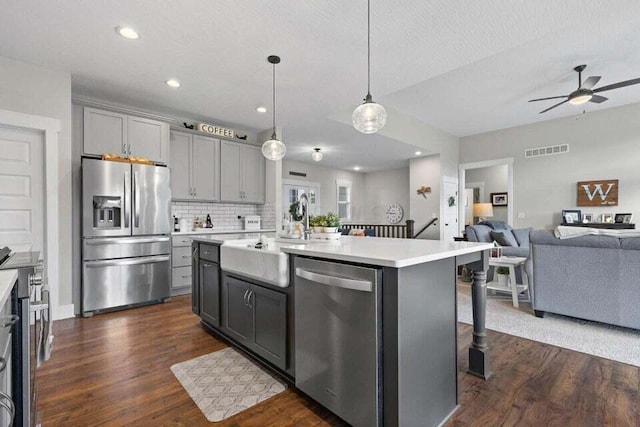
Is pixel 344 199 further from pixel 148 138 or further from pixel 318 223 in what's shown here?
pixel 318 223

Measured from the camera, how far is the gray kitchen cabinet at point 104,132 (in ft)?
11.8

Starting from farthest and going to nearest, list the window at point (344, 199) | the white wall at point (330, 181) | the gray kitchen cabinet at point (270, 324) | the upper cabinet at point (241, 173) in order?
the window at point (344, 199)
the white wall at point (330, 181)
the upper cabinet at point (241, 173)
the gray kitchen cabinet at point (270, 324)

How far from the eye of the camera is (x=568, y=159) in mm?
6055

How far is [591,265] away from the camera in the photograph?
2883 millimetres

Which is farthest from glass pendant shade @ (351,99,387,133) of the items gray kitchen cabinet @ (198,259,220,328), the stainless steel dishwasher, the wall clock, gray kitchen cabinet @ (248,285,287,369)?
the wall clock

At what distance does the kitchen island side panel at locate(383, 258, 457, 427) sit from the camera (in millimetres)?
1338

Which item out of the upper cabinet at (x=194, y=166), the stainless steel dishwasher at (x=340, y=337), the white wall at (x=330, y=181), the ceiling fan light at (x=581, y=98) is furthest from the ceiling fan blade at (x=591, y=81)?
the white wall at (x=330, y=181)

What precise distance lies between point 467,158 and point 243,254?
275 inches

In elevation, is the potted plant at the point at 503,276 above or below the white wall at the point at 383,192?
below

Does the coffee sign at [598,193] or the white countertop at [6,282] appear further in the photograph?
the coffee sign at [598,193]

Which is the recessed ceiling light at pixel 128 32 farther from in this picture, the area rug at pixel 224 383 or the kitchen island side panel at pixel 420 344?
Answer: the kitchen island side panel at pixel 420 344

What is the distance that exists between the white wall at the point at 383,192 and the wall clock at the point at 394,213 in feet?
0.31

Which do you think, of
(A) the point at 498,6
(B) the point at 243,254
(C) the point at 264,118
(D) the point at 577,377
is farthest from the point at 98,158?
(D) the point at 577,377

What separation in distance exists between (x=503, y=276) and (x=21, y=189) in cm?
564
